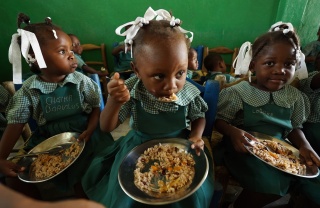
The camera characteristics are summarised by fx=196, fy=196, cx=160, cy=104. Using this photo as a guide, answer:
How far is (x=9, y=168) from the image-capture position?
0.96m

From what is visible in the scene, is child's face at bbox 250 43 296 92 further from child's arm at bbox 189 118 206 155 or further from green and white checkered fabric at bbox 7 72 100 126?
green and white checkered fabric at bbox 7 72 100 126

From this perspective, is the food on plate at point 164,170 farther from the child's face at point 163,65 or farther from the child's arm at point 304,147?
the child's arm at point 304,147

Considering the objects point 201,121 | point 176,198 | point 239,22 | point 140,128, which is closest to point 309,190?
point 201,121

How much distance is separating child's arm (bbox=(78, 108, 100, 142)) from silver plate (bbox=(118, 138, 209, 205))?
37cm

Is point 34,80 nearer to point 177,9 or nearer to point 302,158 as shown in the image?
point 302,158

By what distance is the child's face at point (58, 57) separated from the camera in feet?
3.57

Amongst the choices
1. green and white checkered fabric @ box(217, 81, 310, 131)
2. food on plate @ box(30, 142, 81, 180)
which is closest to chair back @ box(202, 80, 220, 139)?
green and white checkered fabric @ box(217, 81, 310, 131)

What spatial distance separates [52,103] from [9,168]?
39 centimetres

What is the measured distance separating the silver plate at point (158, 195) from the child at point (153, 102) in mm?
50

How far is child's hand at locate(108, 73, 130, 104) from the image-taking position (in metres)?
0.73

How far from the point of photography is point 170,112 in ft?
3.36

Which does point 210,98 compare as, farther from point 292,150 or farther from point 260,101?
point 292,150

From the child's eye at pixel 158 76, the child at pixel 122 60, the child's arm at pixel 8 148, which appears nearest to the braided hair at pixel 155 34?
the child's eye at pixel 158 76

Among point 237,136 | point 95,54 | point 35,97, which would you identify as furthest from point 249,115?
point 95,54
